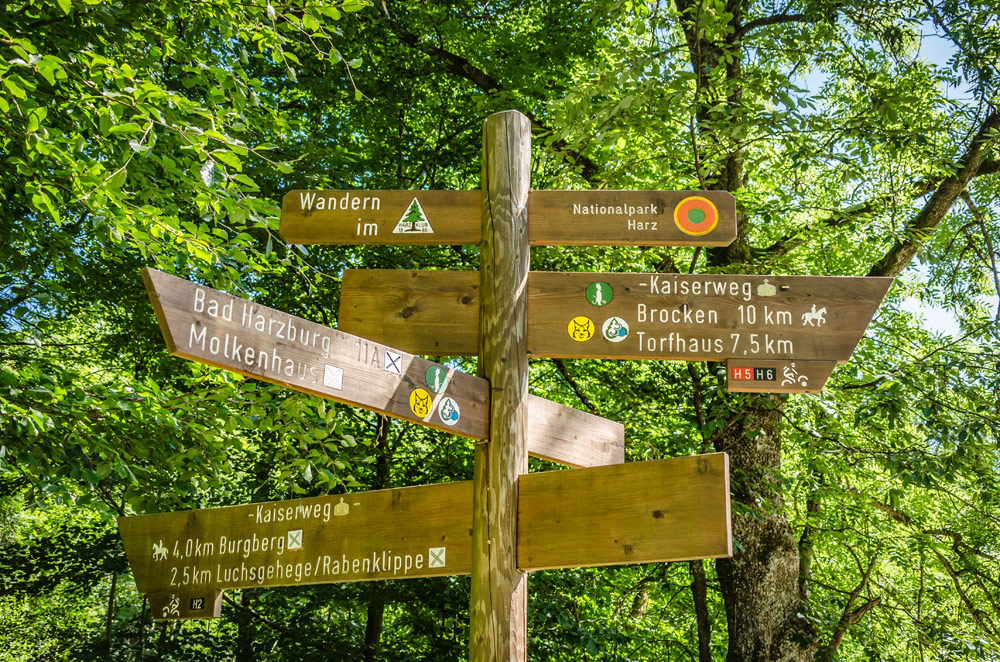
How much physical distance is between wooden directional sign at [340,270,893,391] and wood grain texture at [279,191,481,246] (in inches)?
6.6

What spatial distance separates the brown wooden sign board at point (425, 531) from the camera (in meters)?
2.27

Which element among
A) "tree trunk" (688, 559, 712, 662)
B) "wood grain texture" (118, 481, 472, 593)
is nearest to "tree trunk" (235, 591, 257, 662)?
"tree trunk" (688, 559, 712, 662)

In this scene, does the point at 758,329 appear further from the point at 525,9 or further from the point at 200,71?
the point at 525,9

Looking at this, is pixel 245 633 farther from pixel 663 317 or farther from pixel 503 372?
pixel 663 317

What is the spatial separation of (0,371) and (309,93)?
517 centimetres

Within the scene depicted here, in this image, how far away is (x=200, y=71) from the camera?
477cm

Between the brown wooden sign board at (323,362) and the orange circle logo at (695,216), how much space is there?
0.84 meters

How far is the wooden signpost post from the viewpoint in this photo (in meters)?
2.35

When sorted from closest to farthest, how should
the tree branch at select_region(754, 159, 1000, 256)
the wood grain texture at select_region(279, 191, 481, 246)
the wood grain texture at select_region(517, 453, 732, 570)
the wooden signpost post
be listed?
the wood grain texture at select_region(517, 453, 732, 570), the wooden signpost post, the wood grain texture at select_region(279, 191, 481, 246), the tree branch at select_region(754, 159, 1000, 256)

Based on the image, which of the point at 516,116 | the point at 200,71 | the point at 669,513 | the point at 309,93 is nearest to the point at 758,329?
the point at 669,513

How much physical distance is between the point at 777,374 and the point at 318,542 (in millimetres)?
1664

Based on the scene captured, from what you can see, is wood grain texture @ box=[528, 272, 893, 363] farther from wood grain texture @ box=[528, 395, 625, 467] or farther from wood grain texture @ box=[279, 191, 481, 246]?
wood grain texture @ box=[279, 191, 481, 246]

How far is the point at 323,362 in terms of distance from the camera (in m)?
2.29

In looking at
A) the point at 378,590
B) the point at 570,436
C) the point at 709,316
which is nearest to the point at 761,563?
the point at 378,590
